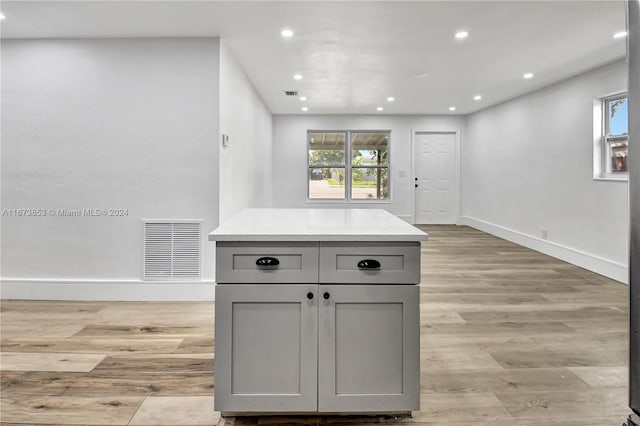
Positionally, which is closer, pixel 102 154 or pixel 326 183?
pixel 102 154

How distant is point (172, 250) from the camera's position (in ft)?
11.7

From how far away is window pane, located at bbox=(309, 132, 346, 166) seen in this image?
342 inches

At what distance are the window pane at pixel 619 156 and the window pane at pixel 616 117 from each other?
0.14 meters

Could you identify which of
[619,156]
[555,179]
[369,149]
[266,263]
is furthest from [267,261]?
[369,149]

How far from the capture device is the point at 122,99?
3512 mm

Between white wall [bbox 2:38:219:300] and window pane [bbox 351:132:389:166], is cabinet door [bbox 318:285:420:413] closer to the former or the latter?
white wall [bbox 2:38:219:300]

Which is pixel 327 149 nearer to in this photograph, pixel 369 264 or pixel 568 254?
pixel 568 254

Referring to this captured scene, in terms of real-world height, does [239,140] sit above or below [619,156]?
above

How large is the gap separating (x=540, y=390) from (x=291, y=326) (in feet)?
4.43

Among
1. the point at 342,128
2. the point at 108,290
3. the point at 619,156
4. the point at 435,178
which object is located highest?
the point at 342,128

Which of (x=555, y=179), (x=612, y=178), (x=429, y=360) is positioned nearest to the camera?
(x=429, y=360)

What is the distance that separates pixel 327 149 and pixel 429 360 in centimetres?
679

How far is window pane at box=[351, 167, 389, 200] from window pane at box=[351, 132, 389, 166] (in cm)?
15

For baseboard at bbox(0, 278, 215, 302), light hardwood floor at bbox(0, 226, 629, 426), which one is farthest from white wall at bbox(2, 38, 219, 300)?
light hardwood floor at bbox(0, 226, 629, 426)
